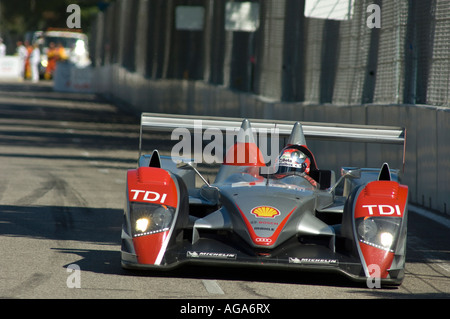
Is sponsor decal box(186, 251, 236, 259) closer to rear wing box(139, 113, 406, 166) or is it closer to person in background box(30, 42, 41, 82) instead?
rear wing box(139, 113, 406, 166)

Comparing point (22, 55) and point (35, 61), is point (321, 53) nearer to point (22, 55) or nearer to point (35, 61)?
point (35, 61)

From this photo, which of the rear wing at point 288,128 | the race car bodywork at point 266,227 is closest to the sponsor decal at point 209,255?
the race car bodywork at point 266,227

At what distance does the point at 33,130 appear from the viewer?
2523 cm

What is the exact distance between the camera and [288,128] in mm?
9883

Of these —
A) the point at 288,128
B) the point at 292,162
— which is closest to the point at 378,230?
the point at 292,162

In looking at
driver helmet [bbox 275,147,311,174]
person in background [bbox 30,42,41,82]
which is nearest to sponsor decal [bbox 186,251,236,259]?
driver helmet [bbox 275,147,311,174]

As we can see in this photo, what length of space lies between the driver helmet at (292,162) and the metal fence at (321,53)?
153 inches

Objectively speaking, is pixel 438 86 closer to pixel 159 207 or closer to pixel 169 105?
pixel 159 207

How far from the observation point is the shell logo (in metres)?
7.67

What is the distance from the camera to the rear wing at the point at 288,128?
908 centimetres

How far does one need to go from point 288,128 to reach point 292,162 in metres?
0.70

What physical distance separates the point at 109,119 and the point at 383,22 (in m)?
17.3

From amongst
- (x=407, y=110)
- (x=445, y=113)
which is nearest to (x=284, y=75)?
(x=407, y=110)

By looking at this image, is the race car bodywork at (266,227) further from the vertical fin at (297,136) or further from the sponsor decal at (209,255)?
the vertical fin at (297,136)
